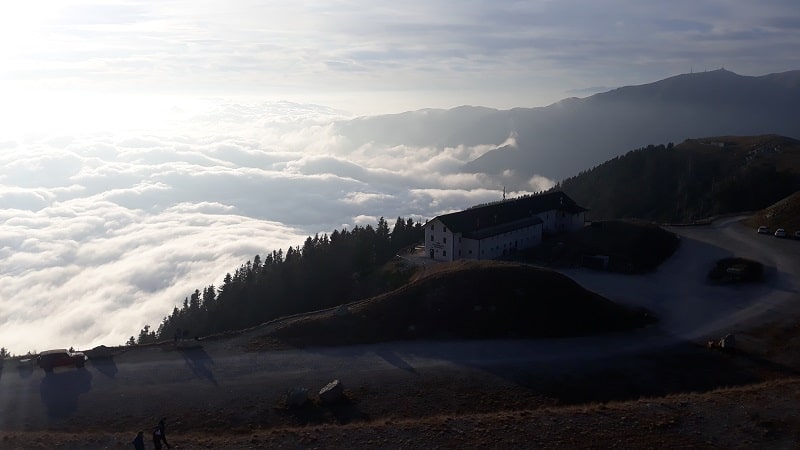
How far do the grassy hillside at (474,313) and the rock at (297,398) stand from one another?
27.2ft

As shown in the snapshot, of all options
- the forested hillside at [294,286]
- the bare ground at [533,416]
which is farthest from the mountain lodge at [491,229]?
the bare ground at [533,416]

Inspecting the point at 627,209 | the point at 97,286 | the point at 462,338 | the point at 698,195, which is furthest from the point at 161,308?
the point at 462,338

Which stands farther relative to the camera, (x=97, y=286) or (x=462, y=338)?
(x=97, y=286)

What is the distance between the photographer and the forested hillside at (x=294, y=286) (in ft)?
245

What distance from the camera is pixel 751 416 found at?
81.1 ft

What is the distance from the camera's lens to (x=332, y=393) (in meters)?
28.3

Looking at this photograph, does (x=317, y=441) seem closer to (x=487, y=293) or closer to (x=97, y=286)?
(x=487, y=293)

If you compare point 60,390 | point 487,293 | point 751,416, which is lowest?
point 751,416

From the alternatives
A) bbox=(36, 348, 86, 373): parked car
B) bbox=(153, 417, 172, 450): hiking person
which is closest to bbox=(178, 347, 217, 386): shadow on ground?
bbox=(36, 348, 86, 373): parked car

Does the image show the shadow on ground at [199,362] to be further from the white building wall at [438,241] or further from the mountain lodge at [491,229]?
the mountain lodge at [491,229]

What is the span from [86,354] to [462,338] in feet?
71.7

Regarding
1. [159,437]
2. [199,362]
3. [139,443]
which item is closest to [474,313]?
[199,362]

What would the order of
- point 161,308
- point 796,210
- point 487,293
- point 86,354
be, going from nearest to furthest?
point 86,354, point 487,293, point 796,210, point 161,308

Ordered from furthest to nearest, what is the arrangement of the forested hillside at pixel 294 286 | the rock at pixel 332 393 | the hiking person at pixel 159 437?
the forested hillside at pixel 294 286 < the rock at pixel 332 393 < the hiking person at pixel 159 437
